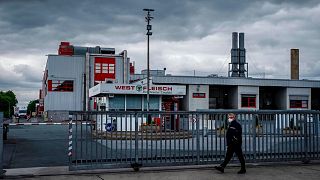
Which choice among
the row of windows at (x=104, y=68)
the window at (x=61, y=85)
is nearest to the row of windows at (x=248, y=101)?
the row of windows at (x=104, y=68)

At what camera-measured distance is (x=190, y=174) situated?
12148 millimetres

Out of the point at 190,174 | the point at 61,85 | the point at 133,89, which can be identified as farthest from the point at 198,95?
the point at 190,174

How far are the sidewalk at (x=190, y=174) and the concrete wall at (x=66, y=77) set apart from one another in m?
57.8

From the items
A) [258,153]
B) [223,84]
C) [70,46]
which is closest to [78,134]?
[258,153]

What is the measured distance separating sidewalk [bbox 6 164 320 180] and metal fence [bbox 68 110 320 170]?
27 cm

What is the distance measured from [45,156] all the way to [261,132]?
859 cm

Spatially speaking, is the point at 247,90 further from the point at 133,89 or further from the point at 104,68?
the point at 133,89

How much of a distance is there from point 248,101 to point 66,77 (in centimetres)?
2986

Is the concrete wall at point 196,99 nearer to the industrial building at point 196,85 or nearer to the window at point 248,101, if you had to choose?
the industrial building at point 196,85

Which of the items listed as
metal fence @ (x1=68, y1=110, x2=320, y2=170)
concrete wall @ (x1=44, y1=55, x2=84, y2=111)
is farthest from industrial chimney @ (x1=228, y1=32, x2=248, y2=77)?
metal fence @ (x1=68, y1=110, x2=320, y2=170)

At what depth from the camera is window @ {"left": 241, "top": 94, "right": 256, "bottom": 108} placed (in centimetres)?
6034

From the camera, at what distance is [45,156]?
17125 millimetres

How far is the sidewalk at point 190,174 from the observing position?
1171cm

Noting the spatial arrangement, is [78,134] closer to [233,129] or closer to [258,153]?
[233,129]
